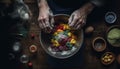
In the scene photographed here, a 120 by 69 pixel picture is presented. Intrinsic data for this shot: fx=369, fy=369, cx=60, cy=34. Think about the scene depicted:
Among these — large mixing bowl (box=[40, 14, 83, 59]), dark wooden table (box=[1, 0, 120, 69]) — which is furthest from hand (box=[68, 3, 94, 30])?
dark wooden table (box=[1, 0, 120, 69])

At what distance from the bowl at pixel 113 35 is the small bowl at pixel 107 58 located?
6cm

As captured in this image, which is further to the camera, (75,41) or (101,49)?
(101,49)

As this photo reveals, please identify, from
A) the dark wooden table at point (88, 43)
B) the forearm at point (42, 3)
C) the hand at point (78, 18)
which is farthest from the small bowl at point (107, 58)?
the forearm at point (42, 3)

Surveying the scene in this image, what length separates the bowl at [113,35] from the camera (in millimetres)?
2307

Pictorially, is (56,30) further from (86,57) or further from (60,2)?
(86,57)

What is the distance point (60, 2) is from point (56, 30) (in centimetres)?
17

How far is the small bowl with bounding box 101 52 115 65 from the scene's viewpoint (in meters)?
2.33

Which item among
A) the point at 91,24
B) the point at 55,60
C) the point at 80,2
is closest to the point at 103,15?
the point at 91,24

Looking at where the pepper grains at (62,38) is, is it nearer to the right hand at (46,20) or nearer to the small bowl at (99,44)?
the right hand at (46,20)

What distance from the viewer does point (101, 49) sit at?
234cm

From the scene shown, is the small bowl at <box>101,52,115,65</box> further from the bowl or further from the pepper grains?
the pepper grains

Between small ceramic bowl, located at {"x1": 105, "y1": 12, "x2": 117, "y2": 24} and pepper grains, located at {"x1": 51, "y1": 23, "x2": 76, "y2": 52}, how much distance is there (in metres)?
0.29

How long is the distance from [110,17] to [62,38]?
384 mm

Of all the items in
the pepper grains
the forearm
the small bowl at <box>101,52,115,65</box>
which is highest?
the forearm
